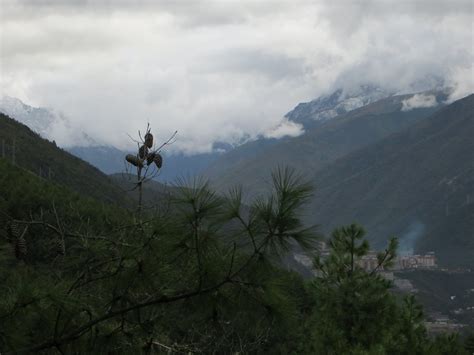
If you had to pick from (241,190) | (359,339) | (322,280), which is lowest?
(359,339)

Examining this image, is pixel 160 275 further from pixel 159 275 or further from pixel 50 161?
pixel 50 161

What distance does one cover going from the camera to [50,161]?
107m

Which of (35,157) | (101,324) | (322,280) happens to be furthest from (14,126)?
(101,324)

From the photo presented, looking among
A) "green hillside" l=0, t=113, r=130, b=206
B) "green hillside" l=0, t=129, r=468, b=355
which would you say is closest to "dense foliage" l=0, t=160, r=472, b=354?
"green hillside" l=0, t=129, r=468, b=355

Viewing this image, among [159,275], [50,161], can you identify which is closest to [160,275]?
[159,275]

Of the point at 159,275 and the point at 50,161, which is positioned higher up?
the point at 50,161

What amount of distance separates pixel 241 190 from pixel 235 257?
51 cm

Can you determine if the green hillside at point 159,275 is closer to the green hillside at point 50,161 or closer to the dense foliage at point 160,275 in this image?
the dense foliage at point 160,275

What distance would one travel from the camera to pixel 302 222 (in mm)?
4816

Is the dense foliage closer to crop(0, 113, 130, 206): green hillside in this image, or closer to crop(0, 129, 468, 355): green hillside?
crop(0, 129, 468, 355): green hillside

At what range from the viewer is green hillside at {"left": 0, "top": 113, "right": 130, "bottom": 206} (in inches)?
3866

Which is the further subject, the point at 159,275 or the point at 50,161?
the point at 50,161

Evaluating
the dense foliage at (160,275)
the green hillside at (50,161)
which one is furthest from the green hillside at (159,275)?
the green hillside at (50,161)

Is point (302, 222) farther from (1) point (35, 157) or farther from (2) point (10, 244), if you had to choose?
(1) point (35, 157)
